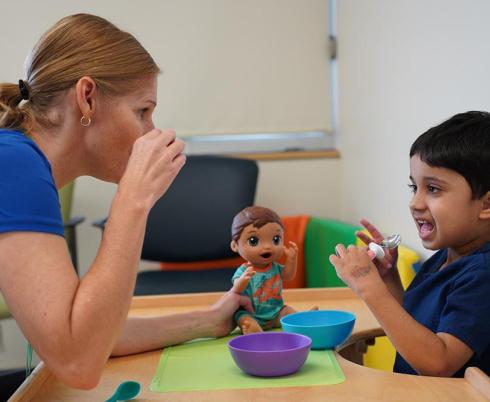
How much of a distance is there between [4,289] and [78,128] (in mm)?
337

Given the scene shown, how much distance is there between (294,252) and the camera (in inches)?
56.4

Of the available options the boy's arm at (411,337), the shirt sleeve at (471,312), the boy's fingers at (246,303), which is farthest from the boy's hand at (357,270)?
the boy's fingers at (246,303)

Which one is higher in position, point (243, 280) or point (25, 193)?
point (25, 193)

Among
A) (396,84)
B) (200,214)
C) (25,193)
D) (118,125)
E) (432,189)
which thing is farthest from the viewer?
(200,214)

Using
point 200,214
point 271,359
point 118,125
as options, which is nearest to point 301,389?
point 271,359

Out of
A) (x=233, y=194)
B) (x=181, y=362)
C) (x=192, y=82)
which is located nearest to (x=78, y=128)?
(x=181, y=362)

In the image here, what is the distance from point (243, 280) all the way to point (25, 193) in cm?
56

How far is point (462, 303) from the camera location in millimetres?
1136

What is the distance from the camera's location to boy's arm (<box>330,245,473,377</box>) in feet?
3.63

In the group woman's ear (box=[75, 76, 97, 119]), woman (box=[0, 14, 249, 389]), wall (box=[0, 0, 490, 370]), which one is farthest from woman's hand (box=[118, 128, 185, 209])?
wall (box=[0, 0, 490, 370])

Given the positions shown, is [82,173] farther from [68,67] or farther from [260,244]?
[260,244]

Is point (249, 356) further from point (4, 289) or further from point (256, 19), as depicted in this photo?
point (256, 19)

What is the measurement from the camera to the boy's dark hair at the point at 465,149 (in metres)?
1.24

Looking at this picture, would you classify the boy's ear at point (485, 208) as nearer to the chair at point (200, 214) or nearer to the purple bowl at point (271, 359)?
the purple bowl at point (271, 359)
